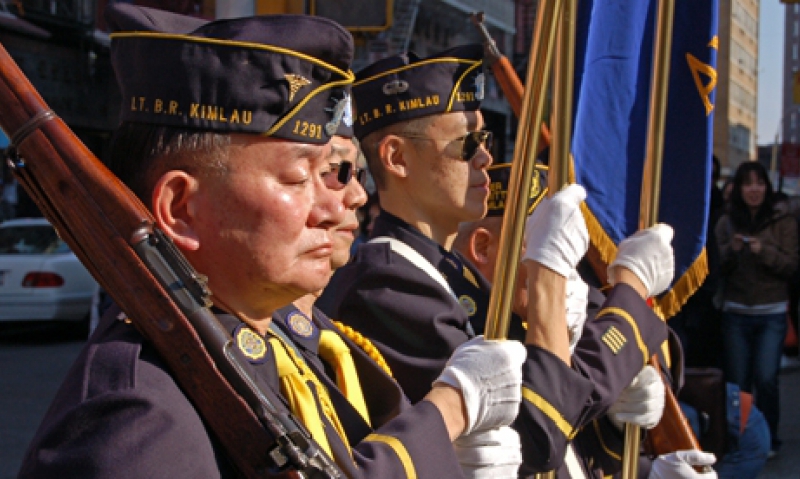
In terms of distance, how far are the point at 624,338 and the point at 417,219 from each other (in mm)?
654

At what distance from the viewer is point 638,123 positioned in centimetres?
395

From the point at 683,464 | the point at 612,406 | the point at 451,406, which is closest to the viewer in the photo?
the point at 451,406

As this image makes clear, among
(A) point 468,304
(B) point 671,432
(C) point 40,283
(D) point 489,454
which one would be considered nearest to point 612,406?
(B) point 671,432

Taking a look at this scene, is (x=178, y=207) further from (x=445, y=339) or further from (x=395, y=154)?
(x=395, y=154)

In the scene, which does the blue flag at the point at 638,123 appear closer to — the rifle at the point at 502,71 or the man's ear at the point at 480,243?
the rifle at the point at 502,71

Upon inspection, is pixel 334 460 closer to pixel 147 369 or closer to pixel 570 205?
pixel 147 369

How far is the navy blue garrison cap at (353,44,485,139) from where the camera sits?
10.5 ft

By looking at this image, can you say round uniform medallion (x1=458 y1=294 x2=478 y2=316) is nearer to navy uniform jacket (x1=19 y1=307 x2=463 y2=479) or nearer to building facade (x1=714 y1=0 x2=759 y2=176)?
navy uniform jacket (x1=19 y1=307 x2=463 y2=479)

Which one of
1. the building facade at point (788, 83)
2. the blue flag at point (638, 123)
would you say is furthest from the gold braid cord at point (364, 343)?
the building facade at point (788, 83)

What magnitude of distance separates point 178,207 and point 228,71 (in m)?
0.23

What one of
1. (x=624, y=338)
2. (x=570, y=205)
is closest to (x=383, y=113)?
(x=570, y=205)

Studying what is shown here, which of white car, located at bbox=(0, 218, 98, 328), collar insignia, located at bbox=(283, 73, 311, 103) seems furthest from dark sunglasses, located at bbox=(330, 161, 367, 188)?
white car, located at bbox=(0, 218, 98, 328)

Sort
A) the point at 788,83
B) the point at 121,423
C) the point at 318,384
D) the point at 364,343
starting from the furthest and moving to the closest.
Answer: the point at 788,83 < the point at 364,343 < the point at 318,384 < the point at 121,423

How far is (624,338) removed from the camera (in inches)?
125
